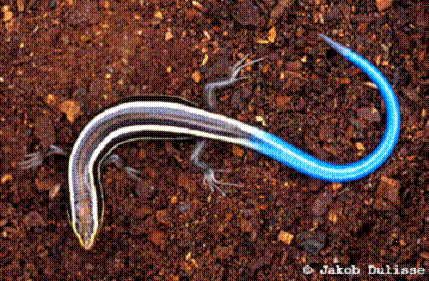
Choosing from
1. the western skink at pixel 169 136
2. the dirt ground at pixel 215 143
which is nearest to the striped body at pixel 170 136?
the western skink at pixel 169 136

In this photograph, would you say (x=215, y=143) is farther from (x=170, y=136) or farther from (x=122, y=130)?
(x=122, y=130)

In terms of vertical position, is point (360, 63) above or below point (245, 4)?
below

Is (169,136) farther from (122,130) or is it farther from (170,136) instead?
(122,130)

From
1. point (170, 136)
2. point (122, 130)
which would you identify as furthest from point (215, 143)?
point (122, 130)

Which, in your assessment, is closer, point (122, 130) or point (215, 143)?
point (122, 130)

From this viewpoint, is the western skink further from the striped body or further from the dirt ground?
the dirt ground

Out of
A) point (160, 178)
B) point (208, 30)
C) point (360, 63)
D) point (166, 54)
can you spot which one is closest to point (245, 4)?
point (208, 30)

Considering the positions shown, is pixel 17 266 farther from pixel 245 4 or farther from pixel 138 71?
pixel 245 4
